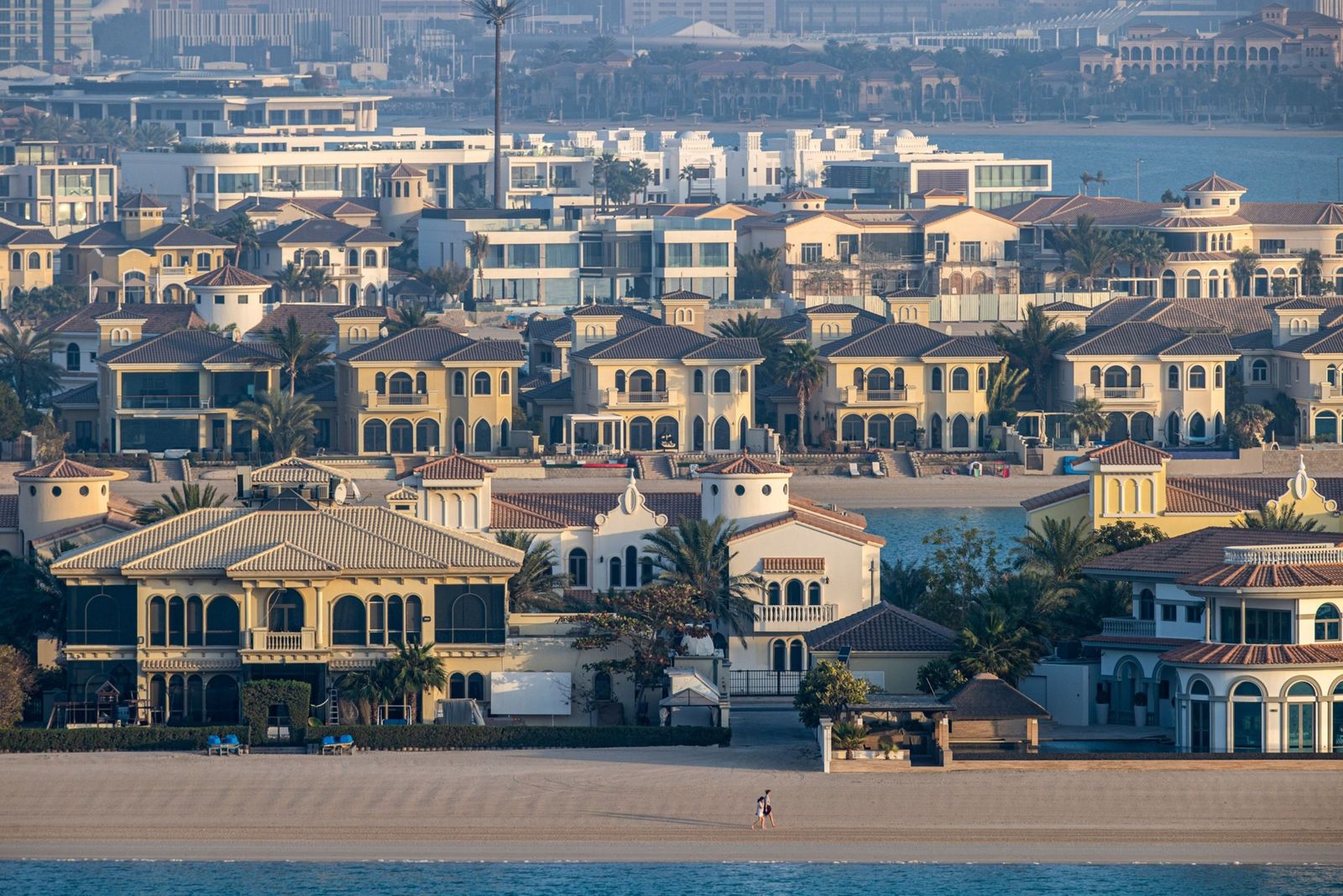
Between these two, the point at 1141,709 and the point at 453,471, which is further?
the point at 453,471

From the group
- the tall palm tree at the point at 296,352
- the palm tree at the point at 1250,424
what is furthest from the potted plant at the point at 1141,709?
the tall palm tree at the point at 296,352

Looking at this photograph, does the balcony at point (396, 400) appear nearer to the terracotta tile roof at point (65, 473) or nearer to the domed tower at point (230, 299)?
the domed tower at point (230, 299)

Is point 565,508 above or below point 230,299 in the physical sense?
below

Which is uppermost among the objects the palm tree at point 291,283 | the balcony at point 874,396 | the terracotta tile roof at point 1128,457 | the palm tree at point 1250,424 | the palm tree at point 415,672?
the palm tree at point 291,283

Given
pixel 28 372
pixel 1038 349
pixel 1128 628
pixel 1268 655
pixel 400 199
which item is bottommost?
pixel 1268 655

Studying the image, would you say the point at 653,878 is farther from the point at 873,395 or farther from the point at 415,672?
the point at 873,395

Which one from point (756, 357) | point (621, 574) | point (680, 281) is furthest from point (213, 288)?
point (621, 574)

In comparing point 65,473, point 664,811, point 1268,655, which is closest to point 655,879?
Answer: point 664,811
